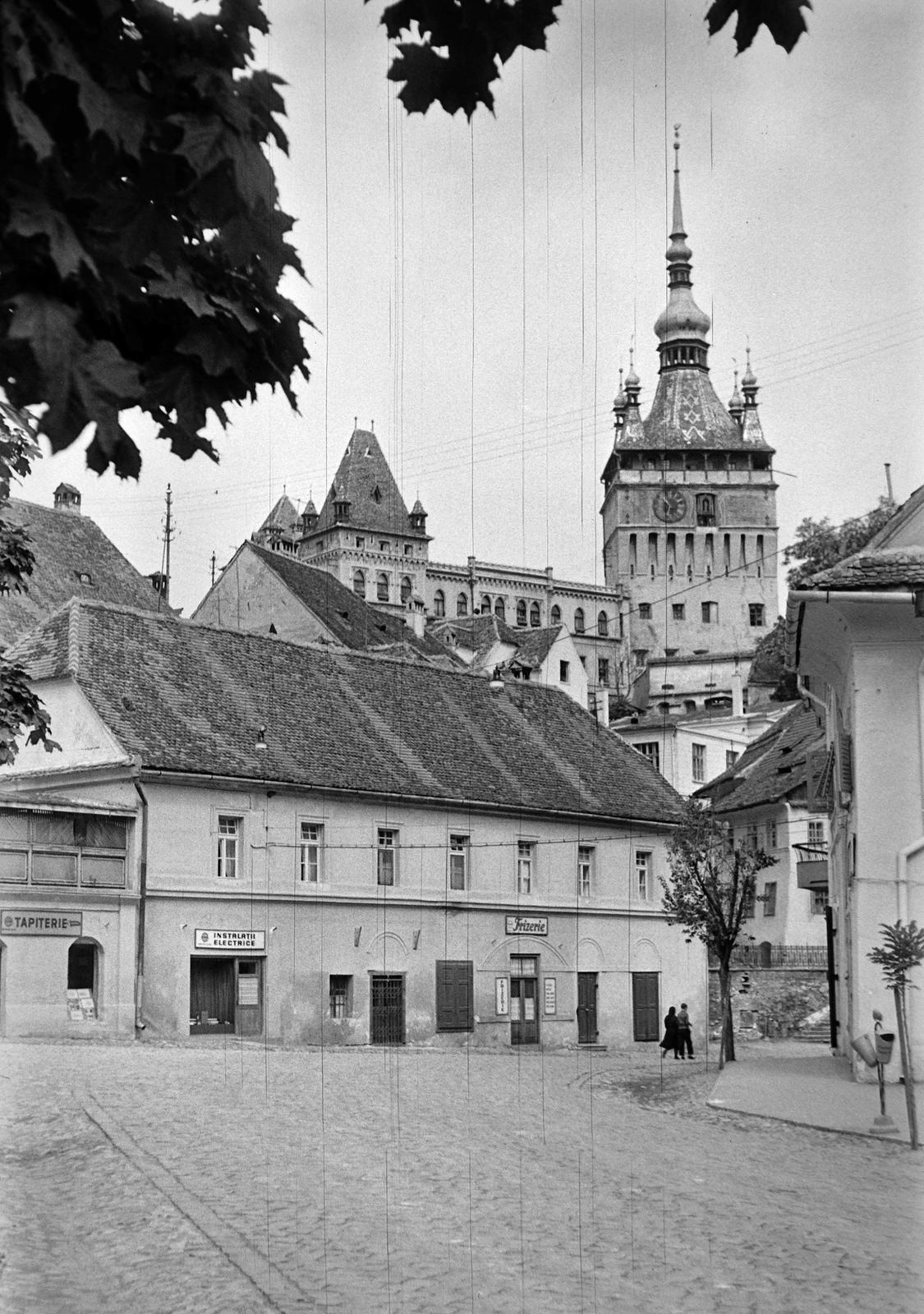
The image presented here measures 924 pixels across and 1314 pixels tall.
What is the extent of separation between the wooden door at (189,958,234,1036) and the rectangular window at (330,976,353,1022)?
2.81 metres

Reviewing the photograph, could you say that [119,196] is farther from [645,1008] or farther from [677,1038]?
[645,1008]

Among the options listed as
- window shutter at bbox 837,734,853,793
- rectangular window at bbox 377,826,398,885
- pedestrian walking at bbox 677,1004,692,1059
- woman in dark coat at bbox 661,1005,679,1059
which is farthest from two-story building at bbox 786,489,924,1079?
rectangular window at bbox 377,826,398,885

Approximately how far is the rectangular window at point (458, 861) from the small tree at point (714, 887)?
22.5 feet

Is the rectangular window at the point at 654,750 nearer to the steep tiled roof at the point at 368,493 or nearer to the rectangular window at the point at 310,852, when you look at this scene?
the rectangular window at the point at 310,852

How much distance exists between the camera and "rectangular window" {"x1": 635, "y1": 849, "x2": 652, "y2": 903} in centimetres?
4809

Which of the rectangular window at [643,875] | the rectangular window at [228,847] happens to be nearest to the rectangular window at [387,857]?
the rectangular window at [228,847]

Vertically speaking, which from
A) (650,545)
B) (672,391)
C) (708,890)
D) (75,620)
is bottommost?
(708,890)

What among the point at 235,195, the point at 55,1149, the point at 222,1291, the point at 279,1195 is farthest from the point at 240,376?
the point at 55,1149

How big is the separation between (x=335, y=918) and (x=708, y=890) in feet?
29.9

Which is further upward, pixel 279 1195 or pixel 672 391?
pixel 672 391

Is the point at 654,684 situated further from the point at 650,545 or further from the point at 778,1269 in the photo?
the point at 778,1269

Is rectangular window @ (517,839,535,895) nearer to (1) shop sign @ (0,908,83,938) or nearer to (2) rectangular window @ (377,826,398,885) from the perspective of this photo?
(2) rectangular window @ (377,826,398,885)

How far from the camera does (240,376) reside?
555 cm

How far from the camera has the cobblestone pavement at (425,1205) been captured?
10.3 m
